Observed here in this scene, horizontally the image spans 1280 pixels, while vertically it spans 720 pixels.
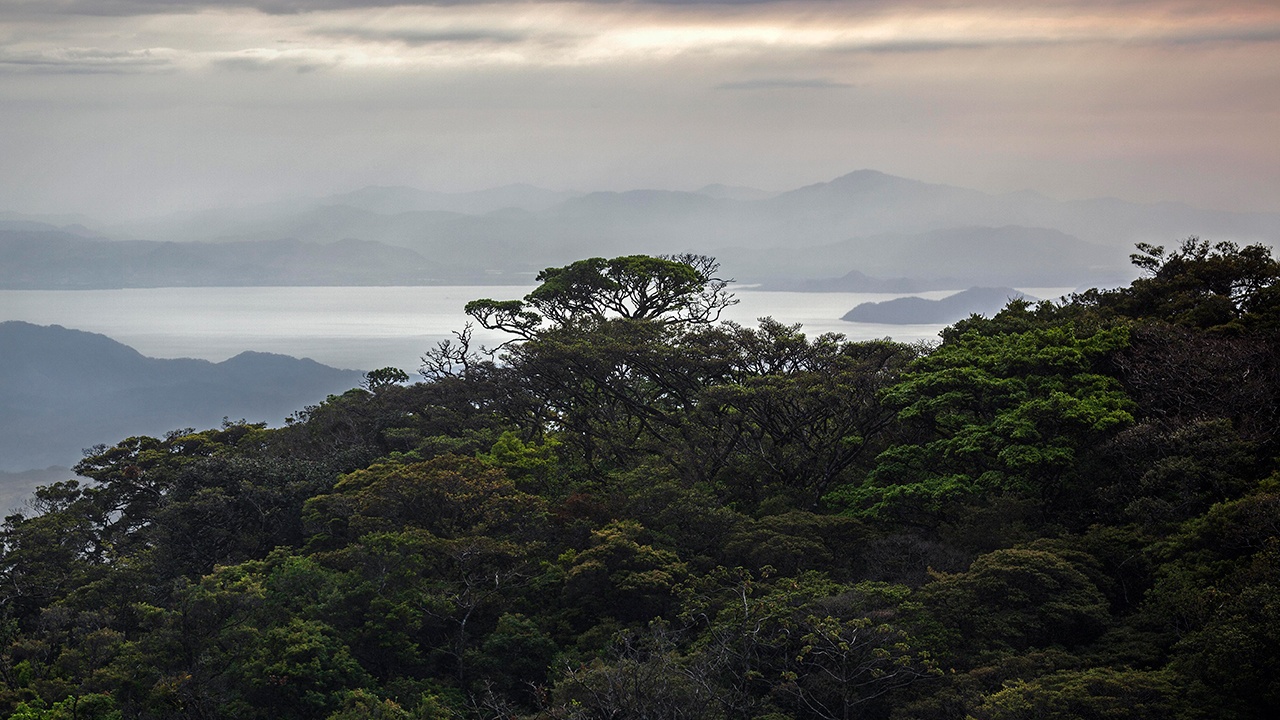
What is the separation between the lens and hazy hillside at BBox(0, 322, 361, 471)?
134500 mm

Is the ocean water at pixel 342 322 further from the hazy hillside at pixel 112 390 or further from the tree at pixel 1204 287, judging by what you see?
the tree at pixel 1204 287

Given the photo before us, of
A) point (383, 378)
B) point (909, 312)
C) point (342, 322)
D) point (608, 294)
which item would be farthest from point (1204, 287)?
point (342, 322)

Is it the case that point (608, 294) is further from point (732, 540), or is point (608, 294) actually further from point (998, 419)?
point (998, 419)

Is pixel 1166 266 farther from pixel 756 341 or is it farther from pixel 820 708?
pixel 820 708

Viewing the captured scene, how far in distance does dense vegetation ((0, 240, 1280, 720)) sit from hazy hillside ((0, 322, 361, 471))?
334ft

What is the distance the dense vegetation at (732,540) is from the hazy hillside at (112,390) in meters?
102

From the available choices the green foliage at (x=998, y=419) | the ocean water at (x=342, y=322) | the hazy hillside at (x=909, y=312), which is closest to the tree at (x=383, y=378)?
the green foliage at (x=998, y=419)

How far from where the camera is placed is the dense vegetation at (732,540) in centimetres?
1415

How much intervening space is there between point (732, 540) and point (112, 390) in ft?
495

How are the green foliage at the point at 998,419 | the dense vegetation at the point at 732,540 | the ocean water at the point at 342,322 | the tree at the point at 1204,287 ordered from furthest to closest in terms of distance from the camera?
the ocean water at the point at 342,322, the tree at the point at 1204,287, the green foliage at the point at 998,419, the dense vegetation at the point at 732,540

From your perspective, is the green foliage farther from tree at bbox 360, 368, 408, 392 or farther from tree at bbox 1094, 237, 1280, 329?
tree at bbox 360, 368, 408, 392

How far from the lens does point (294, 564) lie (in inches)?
774

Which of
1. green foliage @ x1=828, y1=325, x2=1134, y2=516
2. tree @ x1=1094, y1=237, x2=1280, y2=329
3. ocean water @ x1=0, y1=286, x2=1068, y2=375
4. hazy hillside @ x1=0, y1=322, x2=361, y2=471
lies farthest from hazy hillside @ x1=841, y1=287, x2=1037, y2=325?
green foliage @ x1=828, y1=325, x2=1134, y2=516

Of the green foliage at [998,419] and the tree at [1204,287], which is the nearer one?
the green foliage at [998,419]
